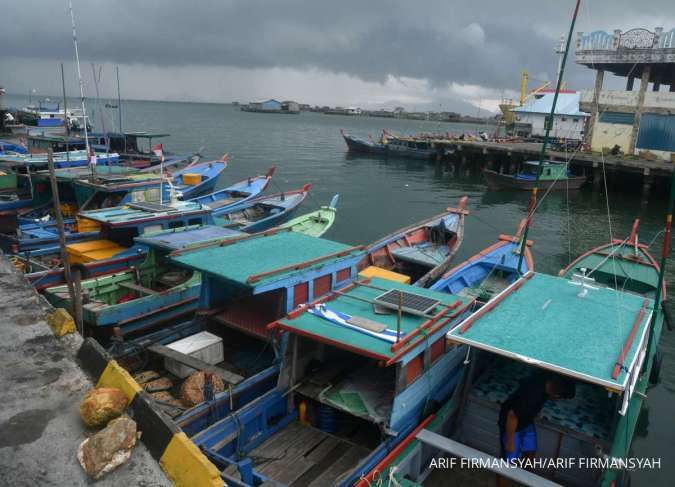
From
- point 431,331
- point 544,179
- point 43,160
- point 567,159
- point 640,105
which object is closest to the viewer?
point 431,331

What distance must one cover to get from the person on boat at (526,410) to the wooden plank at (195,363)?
452cm

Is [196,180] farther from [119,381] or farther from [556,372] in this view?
[556,372]

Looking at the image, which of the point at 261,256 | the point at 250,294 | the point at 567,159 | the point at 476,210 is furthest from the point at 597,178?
the point at 250,294

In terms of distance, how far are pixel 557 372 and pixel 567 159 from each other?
40.9m

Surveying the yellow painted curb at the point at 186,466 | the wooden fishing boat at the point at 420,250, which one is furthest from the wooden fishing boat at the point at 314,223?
the yellow painted curb at the point at 186,466

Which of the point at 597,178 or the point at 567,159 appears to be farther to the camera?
the point at 567,159

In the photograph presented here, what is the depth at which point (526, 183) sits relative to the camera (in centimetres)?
3944

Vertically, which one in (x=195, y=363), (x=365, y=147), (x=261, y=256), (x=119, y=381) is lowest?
(x=195, y=363)

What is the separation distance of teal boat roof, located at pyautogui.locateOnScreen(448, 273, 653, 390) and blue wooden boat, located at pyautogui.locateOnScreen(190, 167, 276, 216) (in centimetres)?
1458

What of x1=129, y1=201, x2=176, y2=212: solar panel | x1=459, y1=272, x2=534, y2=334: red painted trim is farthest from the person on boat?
x1=129, y1=201, x2=176, y2=212: solar panel

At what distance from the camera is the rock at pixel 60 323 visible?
24.3ft

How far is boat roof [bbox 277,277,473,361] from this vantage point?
281 inches

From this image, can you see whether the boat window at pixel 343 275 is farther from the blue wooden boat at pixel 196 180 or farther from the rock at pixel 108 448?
the blue wooden boat at pixel 196 180

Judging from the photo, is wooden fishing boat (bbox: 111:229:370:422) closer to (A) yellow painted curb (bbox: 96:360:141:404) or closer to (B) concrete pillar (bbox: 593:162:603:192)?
(A) yellow painted curb (bbox: 96:360:141:404)
